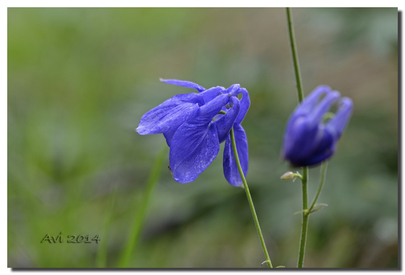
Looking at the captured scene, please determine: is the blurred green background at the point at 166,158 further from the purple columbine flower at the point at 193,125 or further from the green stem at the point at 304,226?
the green stem at the point at 304,226

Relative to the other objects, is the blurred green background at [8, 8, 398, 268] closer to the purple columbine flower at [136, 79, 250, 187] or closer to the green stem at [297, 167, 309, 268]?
the purple columbine flower at [136, 79, 250, 187]

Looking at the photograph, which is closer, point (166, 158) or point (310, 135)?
point (310, 135)

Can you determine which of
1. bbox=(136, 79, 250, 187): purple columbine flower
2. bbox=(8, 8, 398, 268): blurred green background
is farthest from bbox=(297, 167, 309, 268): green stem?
bbox=(8, 8, 398, 268): blurred green background

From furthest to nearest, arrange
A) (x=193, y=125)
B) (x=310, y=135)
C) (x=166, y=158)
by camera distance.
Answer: (x=166, y=158)
(x=193, y=125)
(x=310, y=135)

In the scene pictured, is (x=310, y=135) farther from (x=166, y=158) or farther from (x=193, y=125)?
(x=166, y=158)

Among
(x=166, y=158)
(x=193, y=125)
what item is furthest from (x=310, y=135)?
(x=166, y=158)

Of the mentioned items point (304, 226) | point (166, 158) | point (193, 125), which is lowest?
point (166, 158)
